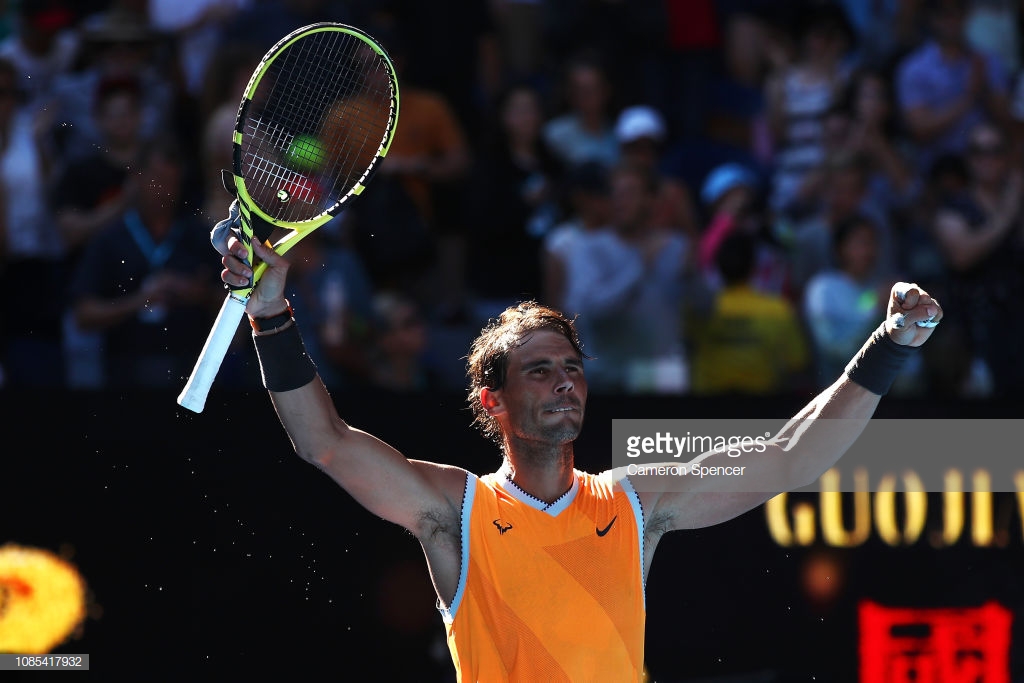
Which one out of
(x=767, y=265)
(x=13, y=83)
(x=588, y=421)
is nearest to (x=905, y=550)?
(x=588, y=421)

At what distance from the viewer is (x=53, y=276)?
7234 mm

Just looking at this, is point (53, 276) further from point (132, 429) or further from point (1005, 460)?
point (1005, 460)

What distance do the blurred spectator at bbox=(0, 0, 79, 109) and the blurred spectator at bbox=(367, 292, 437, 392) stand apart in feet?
7.92

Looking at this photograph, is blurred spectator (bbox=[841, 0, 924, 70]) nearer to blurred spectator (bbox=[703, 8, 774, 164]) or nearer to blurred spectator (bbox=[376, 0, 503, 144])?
blurred spectator (bbox=[703, 8, 774, 164])

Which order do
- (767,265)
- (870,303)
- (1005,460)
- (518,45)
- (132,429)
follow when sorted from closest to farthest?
(132,429)
(1005,460)
(870,303)
(767,265)
(518,45)

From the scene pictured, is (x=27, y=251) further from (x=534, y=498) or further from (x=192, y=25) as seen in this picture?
(x=534, y=498)

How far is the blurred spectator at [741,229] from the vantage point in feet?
26.3

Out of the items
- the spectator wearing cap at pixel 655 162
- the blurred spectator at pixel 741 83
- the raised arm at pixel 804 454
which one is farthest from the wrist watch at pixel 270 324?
the blurred spectator at pixel 741 83

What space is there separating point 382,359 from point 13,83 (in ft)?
8.11

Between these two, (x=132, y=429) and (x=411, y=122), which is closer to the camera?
(x=132, y=429)

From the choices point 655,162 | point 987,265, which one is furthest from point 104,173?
point 987,265

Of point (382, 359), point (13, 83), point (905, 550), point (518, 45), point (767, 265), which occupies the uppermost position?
point (518, 45)

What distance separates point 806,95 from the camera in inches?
359

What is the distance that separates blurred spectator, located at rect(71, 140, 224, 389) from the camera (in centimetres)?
680
